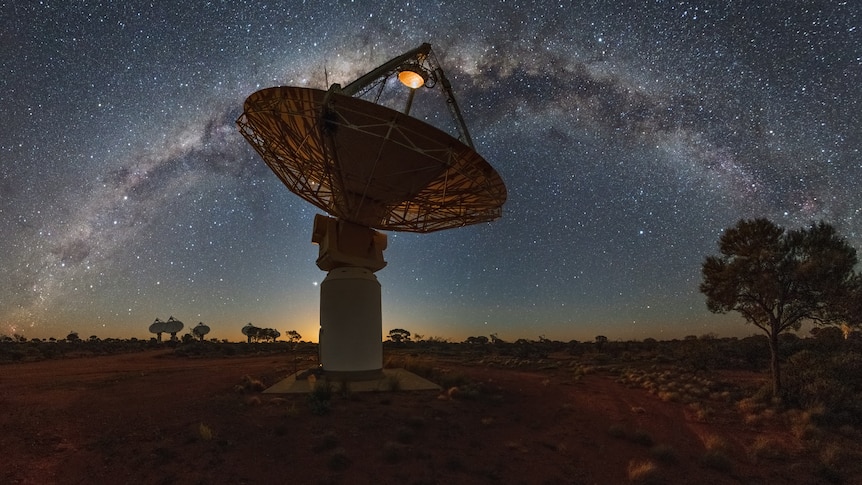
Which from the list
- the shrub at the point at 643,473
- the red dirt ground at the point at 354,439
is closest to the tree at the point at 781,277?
the red dirt ground at the point at 354,439

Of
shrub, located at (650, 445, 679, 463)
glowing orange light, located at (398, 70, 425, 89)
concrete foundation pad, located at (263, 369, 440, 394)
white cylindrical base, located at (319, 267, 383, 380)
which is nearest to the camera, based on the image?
shrub, located at (650, 445, 679, 463)

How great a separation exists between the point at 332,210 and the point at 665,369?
2177 centimetres

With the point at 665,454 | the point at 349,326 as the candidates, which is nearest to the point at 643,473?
the point at 665,454

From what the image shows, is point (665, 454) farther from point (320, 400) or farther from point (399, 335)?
point (399, 335)

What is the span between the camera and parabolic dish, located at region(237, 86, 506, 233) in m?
14.4

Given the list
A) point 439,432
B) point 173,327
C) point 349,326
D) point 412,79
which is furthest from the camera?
point 173,327

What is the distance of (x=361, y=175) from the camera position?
17.0 metres

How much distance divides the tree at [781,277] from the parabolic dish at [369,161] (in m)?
10.1

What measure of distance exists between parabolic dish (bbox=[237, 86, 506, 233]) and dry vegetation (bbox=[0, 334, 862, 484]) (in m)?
7.51

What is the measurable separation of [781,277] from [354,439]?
676 inches

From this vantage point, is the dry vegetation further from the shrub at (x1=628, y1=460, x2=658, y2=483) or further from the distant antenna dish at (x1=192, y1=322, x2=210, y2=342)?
the distant antenna dish at (x1=192, y1=322, x2=210, y2=342)

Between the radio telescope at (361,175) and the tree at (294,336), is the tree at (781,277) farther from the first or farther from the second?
the tree at (294,336)

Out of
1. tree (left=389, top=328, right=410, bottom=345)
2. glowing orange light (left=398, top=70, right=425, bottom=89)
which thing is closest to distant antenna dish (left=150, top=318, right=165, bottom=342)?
tree (left=389, top=328, right=410, bottom=345)

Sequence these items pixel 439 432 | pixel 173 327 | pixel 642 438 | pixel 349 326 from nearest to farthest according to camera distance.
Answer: pixel 439 432 → pixel 642 438 → pixel 349 326 → pixel 173 327
